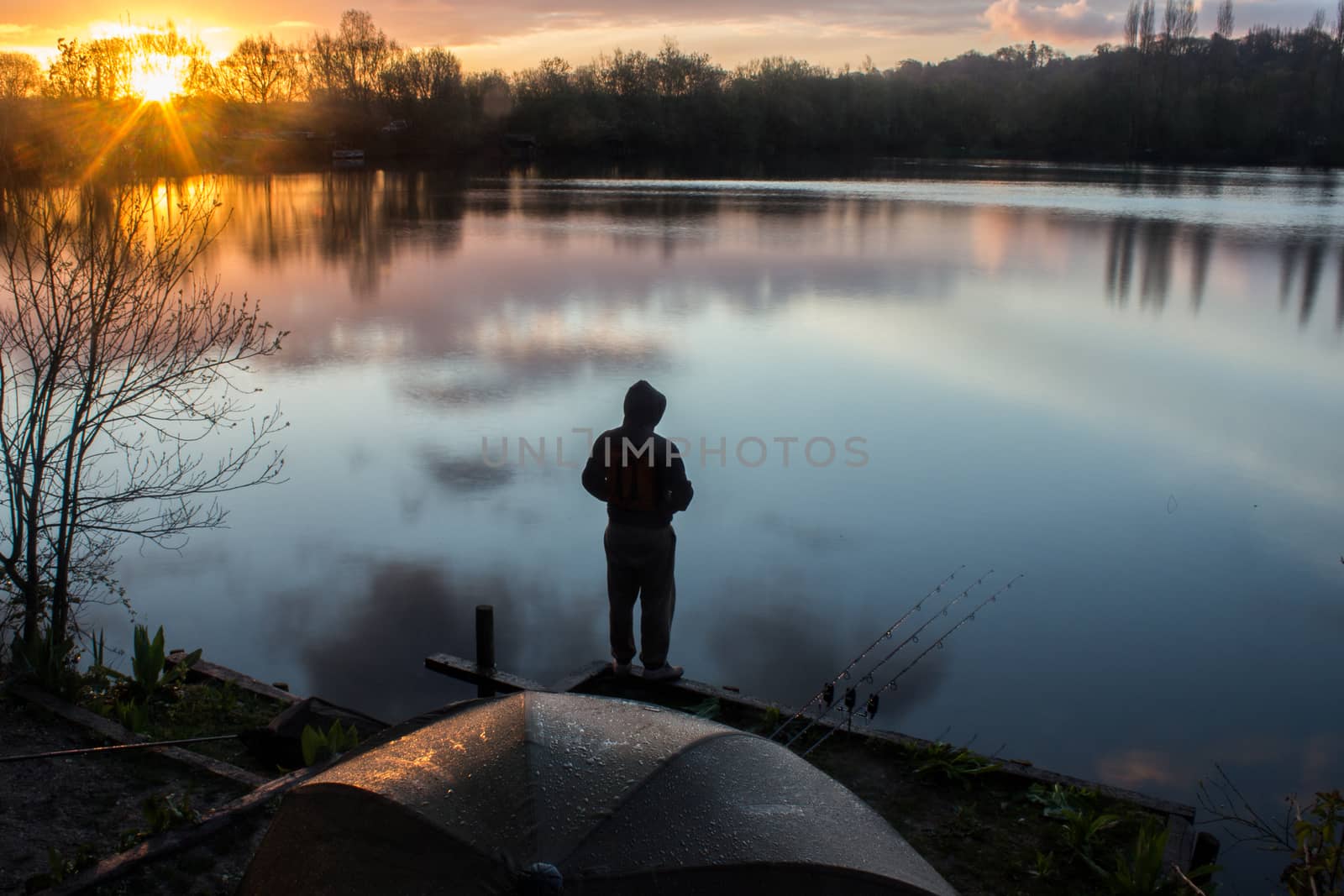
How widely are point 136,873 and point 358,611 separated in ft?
16.0

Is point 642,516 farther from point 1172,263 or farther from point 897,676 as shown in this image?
point 1172,263

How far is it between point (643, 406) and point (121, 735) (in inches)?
135

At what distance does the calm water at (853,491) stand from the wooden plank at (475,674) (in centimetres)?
31

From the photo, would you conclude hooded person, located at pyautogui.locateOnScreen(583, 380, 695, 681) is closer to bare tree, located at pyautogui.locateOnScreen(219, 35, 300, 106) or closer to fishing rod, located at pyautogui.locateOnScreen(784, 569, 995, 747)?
fishing rod, located at pyautogui.locateOnScreen(784, 569, 995, 747)

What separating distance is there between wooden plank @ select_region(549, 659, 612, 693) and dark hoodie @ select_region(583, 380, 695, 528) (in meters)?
1.06

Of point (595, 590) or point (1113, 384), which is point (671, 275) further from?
point (595, 590)

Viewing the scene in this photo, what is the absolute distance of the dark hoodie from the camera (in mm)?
6344

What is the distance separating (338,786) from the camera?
269 cm

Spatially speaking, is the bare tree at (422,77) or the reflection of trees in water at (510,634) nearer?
the reflection of trees in water at (510,634)

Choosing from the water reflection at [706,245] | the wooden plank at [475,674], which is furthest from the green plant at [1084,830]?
the water reflection at [706,245]

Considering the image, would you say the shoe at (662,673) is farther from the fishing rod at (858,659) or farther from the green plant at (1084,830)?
the green plant at (1084,830)

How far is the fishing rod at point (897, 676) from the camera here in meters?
6.34

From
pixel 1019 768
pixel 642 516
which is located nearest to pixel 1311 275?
pixel 1019 768

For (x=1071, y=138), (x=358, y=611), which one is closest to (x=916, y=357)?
(x=358, y=611)
